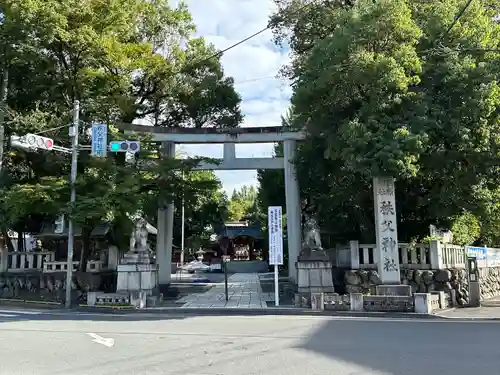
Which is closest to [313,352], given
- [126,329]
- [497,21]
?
[126,329]

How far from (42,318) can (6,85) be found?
10.5 metres

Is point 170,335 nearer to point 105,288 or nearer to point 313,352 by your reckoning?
point 313,352

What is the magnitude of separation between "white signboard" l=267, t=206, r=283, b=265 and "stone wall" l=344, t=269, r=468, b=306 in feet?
8.47

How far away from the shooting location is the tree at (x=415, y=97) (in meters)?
12.9

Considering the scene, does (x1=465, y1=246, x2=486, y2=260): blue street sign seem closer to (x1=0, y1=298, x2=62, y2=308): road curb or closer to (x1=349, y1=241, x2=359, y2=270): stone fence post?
(x1=349, y1=241, x2=359, y2=270): stone fence post

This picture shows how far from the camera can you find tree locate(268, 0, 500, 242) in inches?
510

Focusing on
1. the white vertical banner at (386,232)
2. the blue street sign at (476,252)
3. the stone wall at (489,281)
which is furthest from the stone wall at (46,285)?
the stone wall at (489,281)

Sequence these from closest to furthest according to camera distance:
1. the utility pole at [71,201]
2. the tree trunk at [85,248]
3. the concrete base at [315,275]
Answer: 1. the utility pole at [71,201]
2. the concrete base at [315,275]
3. the tree trunk at [85,248]

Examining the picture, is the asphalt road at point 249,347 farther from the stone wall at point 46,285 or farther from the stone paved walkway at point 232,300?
the stone wall at point 46,285

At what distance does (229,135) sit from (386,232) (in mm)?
9311

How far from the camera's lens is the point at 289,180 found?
21.1 m

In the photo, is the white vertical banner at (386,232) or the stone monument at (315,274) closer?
the white vertical banner at (386,232)

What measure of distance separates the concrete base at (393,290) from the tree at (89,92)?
7.94 metres

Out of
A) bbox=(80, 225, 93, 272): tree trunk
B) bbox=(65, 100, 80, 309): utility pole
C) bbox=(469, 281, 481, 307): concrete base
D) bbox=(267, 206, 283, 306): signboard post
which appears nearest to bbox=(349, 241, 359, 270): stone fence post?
bbox=(267, 206, 283, 306): signboard post
